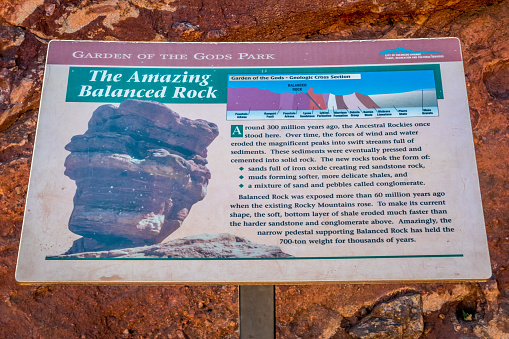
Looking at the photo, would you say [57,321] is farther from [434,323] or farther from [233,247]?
[434,323]

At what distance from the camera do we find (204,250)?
1.88 metres

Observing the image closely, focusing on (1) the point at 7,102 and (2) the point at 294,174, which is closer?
(2) the point at 294,174

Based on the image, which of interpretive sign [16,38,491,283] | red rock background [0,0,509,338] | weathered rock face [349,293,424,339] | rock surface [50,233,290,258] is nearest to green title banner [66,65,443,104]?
interpretive sign [16,38,491,283]

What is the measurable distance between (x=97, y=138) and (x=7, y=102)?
3.01ft

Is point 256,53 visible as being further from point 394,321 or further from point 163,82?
point 394,321

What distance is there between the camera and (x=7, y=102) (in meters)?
2.46

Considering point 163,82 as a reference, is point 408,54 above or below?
above

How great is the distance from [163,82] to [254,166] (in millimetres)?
723

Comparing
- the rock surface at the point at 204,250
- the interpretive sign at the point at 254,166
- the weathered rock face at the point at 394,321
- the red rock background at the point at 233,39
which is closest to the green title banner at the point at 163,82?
the interpretive sign at the point at 254,166

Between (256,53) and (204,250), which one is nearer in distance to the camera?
(204,250)

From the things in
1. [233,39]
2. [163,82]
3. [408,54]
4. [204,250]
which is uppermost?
[233,39]

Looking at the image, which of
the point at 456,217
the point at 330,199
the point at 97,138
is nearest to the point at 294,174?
the point at 330,199

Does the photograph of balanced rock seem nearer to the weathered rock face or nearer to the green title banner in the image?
the green title banner

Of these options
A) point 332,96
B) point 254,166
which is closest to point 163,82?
point 254,166
